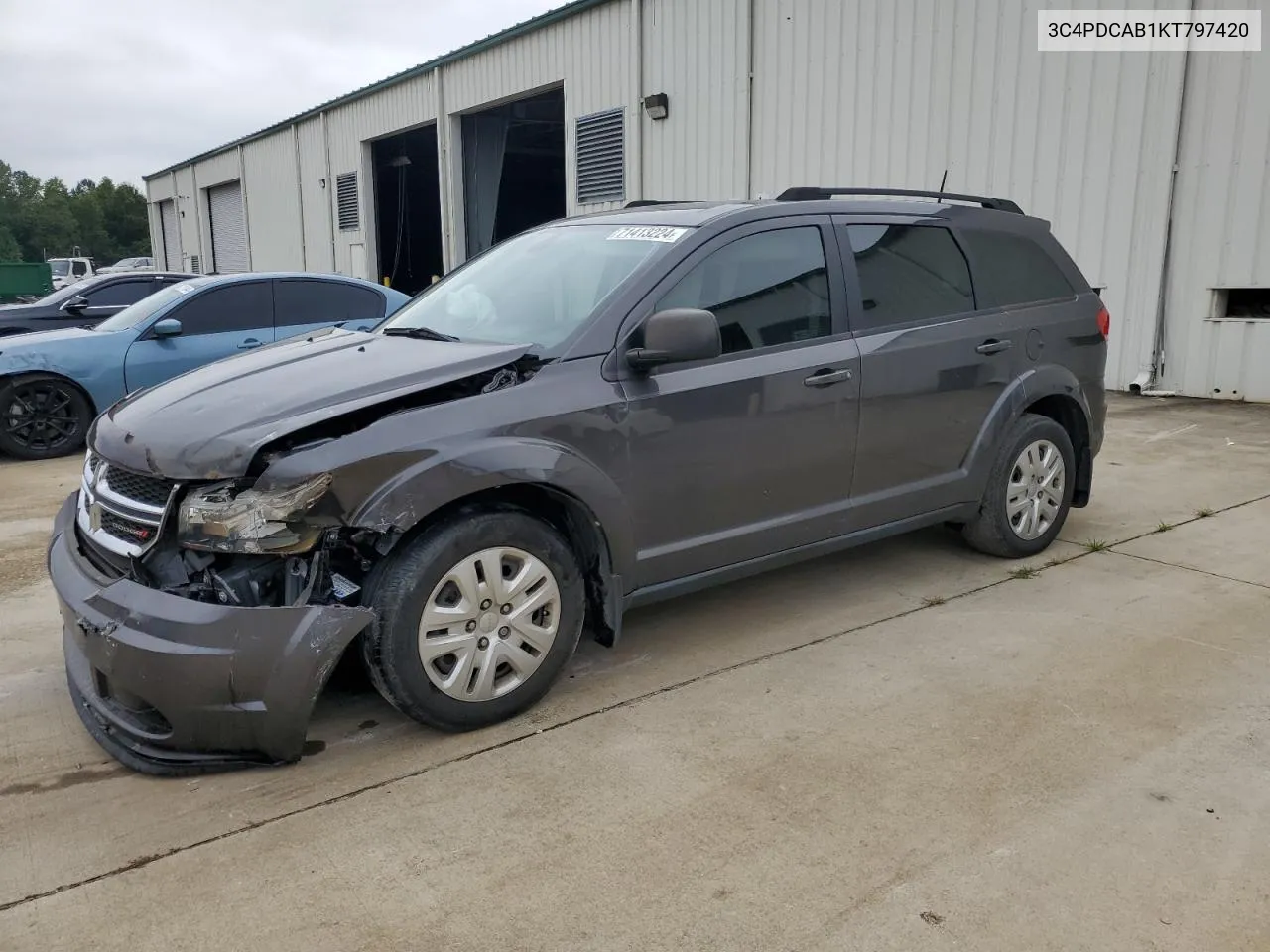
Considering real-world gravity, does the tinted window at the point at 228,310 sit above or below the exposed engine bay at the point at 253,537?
above

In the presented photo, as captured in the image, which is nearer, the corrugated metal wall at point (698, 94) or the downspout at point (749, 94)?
the downspout at point (749, 94)

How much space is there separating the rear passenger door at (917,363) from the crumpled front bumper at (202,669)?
229 cm

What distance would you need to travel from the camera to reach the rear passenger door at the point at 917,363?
4.11 meters

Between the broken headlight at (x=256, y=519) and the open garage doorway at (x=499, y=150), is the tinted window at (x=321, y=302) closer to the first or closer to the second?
the broken headlight at (x=256, y=519)

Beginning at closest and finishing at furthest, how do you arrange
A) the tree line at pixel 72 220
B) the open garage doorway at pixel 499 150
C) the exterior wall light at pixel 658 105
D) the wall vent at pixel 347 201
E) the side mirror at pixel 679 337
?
the side mirror at pixel 679 337
the exterior wall light at pixel 658 105
the open garage doorway at pixel 499 150
the wall vent at pixel 347 201
the tree line at pixel 72 220

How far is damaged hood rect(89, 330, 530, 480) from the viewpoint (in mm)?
2863

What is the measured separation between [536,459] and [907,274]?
208 centimetres

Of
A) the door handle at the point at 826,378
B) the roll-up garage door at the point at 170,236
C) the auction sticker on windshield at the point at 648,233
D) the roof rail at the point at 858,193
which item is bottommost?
the door handle at the point at 826,378

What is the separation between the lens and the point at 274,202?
Answer: 26.8 m

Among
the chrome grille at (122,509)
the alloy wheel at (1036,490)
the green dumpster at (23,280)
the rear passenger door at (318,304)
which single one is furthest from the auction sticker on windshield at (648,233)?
the green dumpster at (23,280)

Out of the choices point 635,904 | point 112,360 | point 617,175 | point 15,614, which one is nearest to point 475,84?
point 617,175

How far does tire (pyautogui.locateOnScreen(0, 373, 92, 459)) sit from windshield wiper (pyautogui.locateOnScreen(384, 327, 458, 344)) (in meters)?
5.31

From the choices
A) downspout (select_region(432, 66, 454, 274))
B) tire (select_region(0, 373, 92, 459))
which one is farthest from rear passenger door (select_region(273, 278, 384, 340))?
downspout (select_region(432, 66, 454, 274))

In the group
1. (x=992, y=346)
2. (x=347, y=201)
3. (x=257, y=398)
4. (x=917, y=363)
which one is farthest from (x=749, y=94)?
(x=347, y=201)
